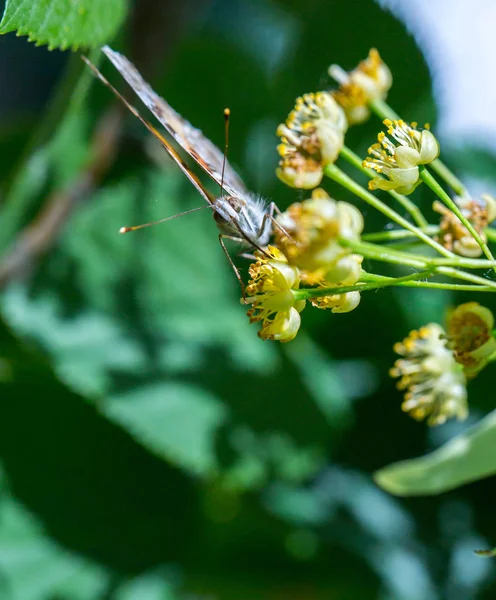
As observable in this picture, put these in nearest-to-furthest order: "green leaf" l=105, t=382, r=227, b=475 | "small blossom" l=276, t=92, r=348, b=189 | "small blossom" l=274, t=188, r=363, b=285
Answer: "small blossom" l=274, t=188, r=363, b=285
"small blossom" l=276, t=92, r=348, b=189
"green leaf" l=105, t=382, r=227, b=475

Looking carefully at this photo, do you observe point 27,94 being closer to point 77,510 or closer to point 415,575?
point 77,510

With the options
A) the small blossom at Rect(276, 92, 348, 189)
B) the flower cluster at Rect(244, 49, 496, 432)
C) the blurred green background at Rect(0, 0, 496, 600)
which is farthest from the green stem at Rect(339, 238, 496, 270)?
the blurred green background at Rect(0, 0, 496, 600)

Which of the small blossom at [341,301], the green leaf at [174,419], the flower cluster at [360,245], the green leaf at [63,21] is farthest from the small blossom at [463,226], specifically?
the green leaf at [174,419]

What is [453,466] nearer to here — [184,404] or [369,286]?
[369,286]

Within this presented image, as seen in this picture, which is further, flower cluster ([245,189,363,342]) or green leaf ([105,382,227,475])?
green leaf ([105,382,227,475])

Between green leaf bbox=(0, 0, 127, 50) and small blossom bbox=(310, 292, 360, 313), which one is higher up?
green leaf bbox=(0, 0, 127, 50)

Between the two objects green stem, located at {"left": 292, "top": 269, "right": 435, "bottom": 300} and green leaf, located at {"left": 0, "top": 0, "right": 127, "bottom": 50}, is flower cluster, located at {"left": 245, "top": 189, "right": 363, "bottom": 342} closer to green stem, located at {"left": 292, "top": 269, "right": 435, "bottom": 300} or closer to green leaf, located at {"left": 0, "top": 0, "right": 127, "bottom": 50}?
green stem, located at {"left": 292, "top": 269, "right": 435, "bottom": 300}

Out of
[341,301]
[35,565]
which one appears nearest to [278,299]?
[341,301]
